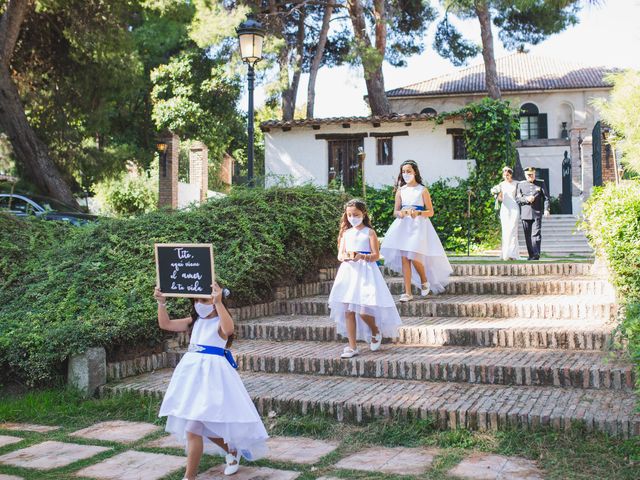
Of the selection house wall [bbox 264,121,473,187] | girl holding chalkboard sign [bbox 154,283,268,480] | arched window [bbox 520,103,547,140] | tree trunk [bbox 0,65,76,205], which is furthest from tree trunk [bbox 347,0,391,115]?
girl holding chalkboard sign [bbox 154,283,268,480]

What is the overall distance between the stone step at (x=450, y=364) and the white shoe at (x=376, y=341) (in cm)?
→ 7

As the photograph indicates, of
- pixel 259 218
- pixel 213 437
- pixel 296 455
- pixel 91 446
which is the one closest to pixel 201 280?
pixel 213 437

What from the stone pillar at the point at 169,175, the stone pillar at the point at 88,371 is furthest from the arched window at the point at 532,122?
the stone pillar at the point at 88,371

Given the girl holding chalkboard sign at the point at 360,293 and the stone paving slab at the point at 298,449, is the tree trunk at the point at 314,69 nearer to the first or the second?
the girl holding chalkboard sign at the point at 360,293

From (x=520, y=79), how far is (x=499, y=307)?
1145 inches

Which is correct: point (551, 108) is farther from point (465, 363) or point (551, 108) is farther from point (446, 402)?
point (446, 402)

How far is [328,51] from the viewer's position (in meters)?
27.3

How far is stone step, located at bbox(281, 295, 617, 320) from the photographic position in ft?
23.4

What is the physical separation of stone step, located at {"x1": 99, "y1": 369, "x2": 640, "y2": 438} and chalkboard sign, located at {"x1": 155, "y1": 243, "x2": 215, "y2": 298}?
158 centimetres

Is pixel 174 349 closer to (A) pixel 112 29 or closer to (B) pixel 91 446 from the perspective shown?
(B) pixel 91 446

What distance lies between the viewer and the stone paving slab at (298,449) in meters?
4.37

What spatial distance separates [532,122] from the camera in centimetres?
3328

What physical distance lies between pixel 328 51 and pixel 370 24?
3676mm

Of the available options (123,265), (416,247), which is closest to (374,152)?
(416,247)
